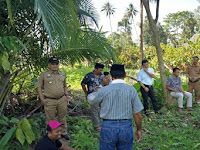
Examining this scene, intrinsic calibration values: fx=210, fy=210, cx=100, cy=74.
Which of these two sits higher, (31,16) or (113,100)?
(31,16)

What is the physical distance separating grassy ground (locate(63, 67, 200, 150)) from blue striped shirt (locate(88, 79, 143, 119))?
1.76 meters

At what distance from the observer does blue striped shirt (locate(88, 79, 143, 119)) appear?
249 cm

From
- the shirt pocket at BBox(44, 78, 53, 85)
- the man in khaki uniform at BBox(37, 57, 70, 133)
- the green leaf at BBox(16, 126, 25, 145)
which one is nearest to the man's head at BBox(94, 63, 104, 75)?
the man in khaki uniform at BBox(37, 57, 70, 133)

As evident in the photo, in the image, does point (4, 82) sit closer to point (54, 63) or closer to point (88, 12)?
point (54, 63)

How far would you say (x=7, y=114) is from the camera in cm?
499

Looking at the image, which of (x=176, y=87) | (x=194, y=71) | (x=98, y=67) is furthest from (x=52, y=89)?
(x=194, y=71)

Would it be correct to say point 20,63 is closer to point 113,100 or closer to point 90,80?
point 90,80

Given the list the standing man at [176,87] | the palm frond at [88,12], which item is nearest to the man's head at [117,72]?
the palm frond at [88,12]

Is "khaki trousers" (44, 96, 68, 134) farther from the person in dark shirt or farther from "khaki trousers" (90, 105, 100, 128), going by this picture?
the person in dark shirt

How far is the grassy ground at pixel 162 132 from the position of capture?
4.13 m

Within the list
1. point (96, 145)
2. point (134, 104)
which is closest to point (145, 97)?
point (96, 145)

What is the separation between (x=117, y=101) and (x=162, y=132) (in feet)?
9.44

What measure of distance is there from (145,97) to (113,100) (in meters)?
3.82

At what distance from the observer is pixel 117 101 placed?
2486 mm
